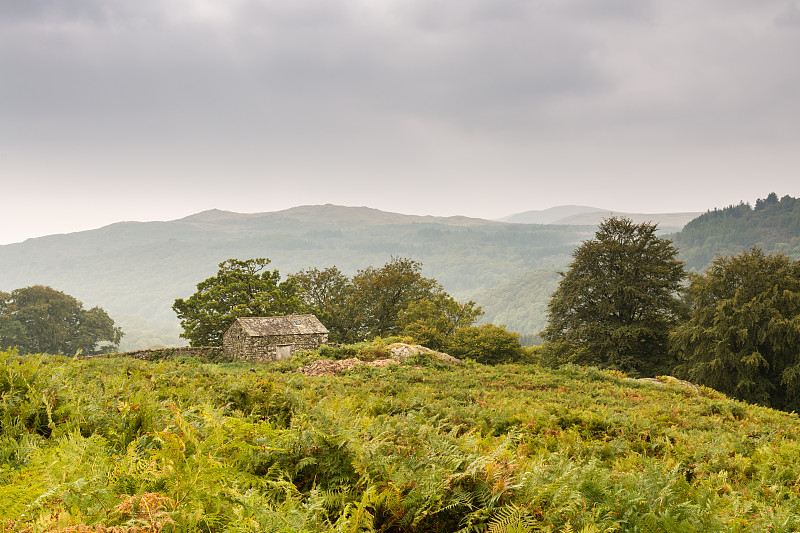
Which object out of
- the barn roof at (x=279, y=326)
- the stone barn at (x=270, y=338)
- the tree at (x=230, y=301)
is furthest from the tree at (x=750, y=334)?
the tree at (x=230, y=301)

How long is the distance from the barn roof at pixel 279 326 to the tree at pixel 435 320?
34.7ft

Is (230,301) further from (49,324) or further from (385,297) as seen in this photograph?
(49,324)

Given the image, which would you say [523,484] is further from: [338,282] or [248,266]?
[338,282]

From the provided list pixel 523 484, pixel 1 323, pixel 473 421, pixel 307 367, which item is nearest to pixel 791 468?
pixel 473 421

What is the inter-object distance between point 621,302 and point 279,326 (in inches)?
991

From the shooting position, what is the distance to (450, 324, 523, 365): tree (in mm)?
31188

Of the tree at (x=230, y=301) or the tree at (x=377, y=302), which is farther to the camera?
the tree at (x=377, y=302)

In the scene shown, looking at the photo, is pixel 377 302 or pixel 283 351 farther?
pixel 377 302

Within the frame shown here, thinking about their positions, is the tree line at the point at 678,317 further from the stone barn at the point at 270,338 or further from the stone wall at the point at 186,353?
the stone wall at the point at 186,353

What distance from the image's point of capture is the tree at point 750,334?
20844 mm

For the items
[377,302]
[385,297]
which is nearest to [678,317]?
[385,297]

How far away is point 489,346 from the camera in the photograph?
102 ft

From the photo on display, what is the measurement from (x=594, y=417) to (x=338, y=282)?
149ft

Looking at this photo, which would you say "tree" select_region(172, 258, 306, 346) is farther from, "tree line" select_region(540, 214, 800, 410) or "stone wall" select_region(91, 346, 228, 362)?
"tree line" select_region(540, 214, 800, 410)
